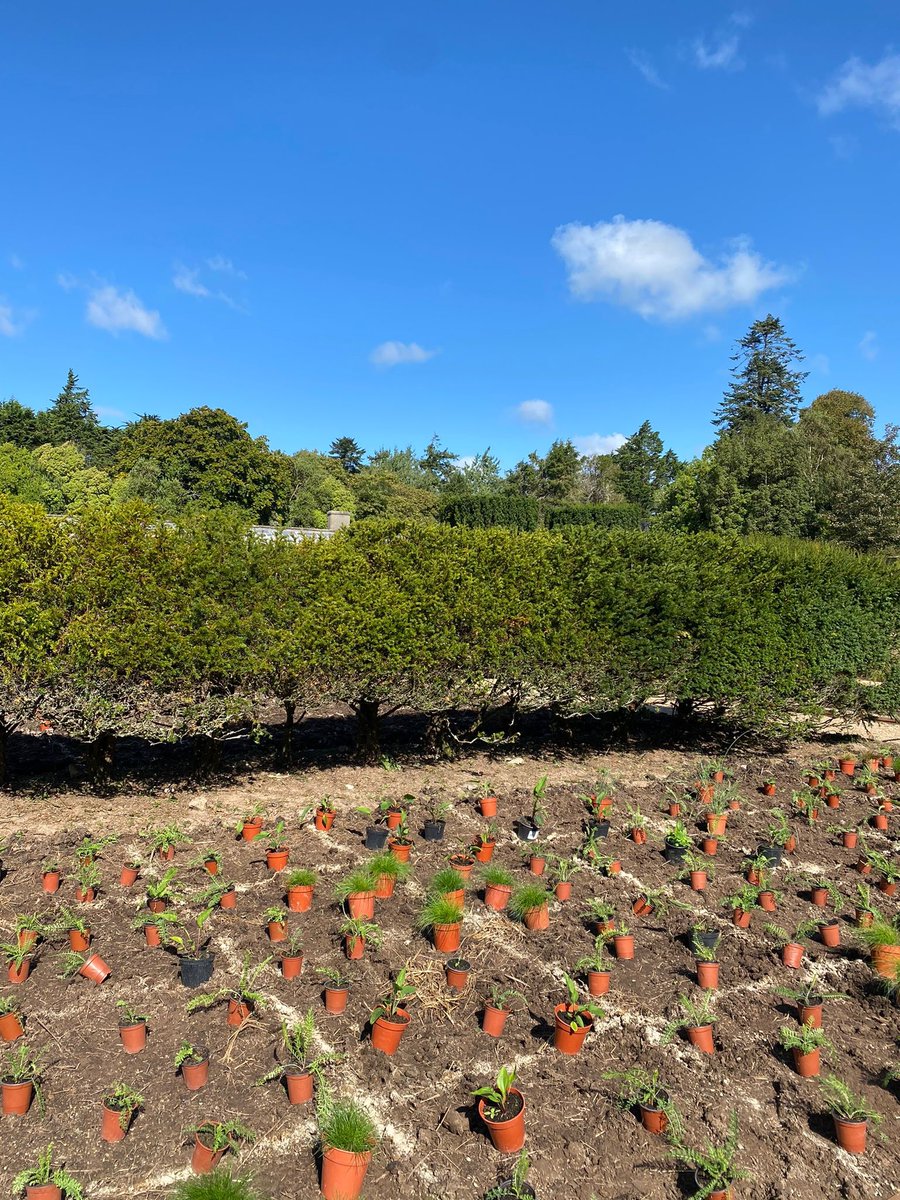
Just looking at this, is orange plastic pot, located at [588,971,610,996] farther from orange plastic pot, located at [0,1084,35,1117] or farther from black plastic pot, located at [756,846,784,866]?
orange plastic pot, located at [0,1084,35,1117]

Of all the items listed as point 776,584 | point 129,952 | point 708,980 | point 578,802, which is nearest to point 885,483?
point 776,584

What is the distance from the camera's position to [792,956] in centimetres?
344

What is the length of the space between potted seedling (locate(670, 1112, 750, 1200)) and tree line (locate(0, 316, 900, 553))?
4.60 meters

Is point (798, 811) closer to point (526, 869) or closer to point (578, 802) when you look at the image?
point (578, 802)

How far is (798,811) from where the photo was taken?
5578 millimetres

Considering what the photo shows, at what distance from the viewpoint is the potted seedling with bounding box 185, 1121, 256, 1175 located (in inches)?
83.9

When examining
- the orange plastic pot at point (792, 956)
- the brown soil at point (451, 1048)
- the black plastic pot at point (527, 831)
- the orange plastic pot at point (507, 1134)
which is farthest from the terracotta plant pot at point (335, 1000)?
the orange plastic pot at point (792, 956)

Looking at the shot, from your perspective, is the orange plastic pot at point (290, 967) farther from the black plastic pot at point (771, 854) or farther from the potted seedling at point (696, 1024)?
the black plastic pot at point (771, 854)

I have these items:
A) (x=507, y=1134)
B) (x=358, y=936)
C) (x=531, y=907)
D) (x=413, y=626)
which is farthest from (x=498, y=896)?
(x=413, y=626)

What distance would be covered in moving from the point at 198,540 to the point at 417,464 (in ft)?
197

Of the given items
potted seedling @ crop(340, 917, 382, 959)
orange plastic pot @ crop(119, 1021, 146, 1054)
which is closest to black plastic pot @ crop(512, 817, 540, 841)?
potted seedling @ crop(340, 917, 382, 959)

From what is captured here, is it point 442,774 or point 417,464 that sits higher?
point 417,464

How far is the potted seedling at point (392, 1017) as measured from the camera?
2.67 metres

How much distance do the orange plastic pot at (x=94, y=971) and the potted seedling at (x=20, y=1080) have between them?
0.39 meters
